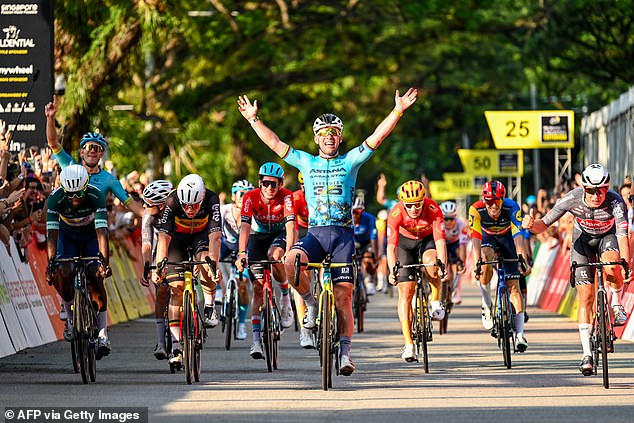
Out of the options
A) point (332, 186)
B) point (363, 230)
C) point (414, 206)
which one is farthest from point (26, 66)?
point (332, 186)

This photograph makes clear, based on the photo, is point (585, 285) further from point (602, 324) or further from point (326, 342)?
point (326, 342)

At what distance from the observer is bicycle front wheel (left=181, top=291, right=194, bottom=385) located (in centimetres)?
1562

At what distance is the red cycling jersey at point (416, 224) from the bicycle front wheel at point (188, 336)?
2626 millimetres

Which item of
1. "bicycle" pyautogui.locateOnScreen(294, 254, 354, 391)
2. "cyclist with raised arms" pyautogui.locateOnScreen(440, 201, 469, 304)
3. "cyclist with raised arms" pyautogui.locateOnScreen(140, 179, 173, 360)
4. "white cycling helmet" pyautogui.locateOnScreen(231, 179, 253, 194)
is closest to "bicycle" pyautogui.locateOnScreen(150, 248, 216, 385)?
"cyclist with raised arms" pyautogui.locateOnScreen(140, 179, 173, 360)

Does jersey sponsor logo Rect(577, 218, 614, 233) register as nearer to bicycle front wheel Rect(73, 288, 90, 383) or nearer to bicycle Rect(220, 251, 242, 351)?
bicycle front wheel Rect(73, 288, 90, 383)

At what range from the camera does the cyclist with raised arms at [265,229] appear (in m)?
18.1

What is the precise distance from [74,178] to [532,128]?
21.8 m

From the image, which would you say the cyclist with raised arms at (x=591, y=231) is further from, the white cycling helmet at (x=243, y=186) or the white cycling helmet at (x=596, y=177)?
the white cycling helmet at (x=243, y=186)

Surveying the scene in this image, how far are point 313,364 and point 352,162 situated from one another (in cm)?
357

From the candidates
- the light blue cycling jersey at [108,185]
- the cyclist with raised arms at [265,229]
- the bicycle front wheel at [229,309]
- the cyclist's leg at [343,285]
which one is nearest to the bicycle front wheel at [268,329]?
the cyclist with raised arms at [265,229]

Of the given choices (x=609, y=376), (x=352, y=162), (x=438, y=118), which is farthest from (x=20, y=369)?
(x=438, y=118)

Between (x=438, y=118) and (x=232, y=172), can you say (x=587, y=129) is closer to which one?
(x=232, y=172)

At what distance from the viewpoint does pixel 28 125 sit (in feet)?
74.0

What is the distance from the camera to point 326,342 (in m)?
14.7
